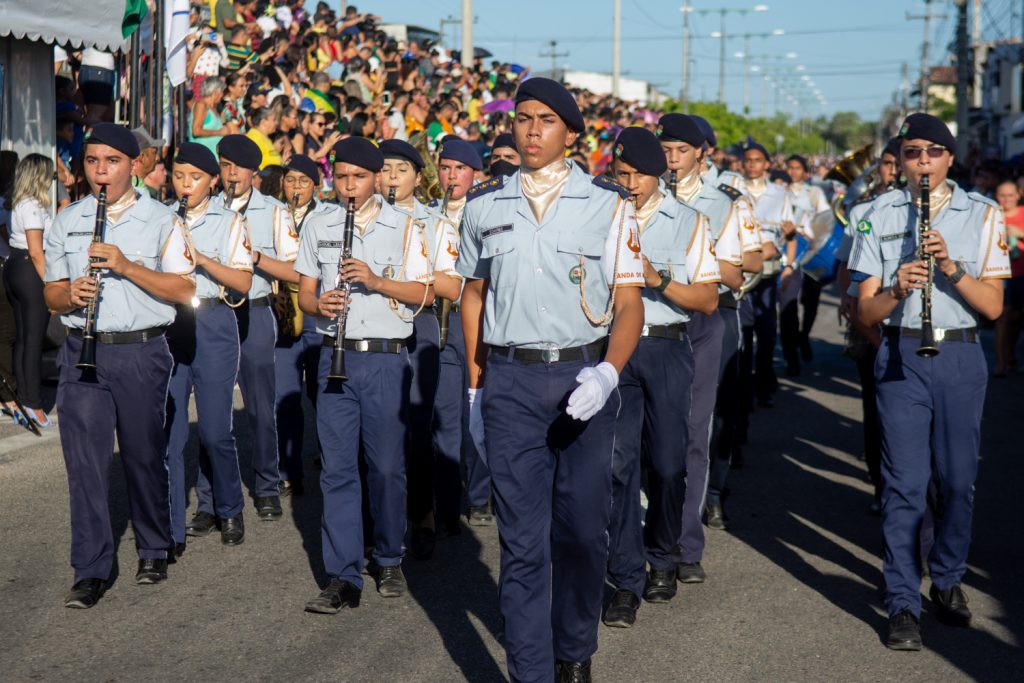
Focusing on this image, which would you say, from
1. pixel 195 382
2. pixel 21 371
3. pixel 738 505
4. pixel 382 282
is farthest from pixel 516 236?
pixel 21 371

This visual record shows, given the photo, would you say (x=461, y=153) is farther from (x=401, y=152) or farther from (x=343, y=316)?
(x=343, y=316)

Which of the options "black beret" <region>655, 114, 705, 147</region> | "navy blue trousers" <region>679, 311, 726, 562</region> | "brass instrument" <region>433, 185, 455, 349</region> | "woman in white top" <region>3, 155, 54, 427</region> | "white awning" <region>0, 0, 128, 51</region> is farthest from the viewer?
"white awning" <region>0, 0, 128, 51</region>

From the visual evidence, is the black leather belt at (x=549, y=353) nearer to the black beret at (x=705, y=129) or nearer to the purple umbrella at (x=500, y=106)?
the black beret at (x=705, y=129)

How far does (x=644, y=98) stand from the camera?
107 meters

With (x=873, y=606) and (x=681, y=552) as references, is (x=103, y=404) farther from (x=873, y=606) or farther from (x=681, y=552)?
(x=873, y=606)

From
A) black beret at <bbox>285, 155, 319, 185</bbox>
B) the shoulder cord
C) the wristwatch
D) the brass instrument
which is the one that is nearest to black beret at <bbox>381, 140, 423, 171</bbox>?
the brass instrument

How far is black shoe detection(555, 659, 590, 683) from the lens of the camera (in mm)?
5230

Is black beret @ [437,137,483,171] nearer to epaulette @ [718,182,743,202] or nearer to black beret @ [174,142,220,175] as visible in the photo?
black beret @ [174,142,220,175]

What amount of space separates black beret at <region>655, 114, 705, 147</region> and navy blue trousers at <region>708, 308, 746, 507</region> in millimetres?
1324

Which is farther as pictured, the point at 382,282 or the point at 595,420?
the point at 382,282

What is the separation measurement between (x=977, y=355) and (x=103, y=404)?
4.12 meters

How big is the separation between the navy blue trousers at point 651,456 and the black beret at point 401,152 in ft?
6.42

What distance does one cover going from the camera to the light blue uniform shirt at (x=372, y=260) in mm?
6711

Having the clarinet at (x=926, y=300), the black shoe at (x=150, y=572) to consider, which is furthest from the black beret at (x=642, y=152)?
the black shoe at (x=150, y=572)
